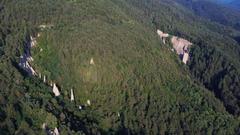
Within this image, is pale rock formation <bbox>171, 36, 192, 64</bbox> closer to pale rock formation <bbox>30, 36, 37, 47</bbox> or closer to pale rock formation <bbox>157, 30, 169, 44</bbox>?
pale rock formation <bbox>157, 30, 169, 44</bbox>

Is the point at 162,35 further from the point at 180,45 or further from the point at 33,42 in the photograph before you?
the point at 33,42

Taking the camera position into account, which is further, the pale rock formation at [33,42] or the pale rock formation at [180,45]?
the pale rock formation at [180,45]

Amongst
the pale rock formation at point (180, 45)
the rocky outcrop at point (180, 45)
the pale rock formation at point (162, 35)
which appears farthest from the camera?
the pale rock formation at point (162, 35)

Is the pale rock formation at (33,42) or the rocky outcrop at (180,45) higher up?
the pale rock formation at (33,42)

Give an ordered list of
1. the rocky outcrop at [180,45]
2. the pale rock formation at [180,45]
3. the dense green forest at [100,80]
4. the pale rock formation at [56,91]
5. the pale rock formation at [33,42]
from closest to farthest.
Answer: the dense green forest at [100,80], the pale rock formation at [56,91], the pale rock formation at [33,42], the rocky outcrop at [180,45], the pale rock formation at [180,45]

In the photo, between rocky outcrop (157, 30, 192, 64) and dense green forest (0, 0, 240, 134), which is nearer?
dense green forest (0, 0, 240, 134)

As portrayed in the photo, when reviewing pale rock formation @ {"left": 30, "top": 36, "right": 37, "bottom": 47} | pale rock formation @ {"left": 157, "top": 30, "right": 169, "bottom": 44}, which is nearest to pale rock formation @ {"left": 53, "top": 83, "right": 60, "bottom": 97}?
pale rock formation @ {"left": 30, "top": 36, "right": 37, "bottom": 47}

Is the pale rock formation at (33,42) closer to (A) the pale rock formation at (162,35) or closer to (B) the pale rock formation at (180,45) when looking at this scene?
(B) the pale rock formation at (180,45)

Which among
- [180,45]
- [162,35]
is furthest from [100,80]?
[162,35]

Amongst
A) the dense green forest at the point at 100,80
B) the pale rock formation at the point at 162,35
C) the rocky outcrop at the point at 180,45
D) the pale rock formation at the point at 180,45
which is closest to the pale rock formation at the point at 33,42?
the dense green forest at the point at 100,80

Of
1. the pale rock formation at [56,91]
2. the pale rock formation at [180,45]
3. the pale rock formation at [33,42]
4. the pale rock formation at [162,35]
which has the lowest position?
the pale rock formation at [180,45]
